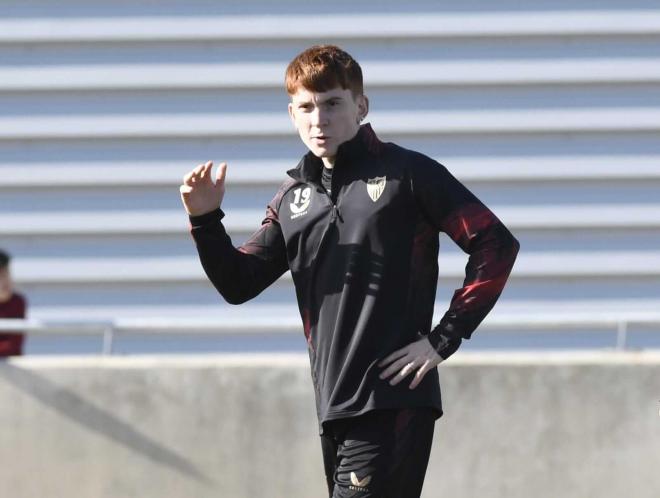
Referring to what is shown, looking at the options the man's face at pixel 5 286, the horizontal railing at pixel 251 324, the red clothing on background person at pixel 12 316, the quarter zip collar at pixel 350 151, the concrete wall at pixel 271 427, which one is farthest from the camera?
the man's face at pixel 5 286

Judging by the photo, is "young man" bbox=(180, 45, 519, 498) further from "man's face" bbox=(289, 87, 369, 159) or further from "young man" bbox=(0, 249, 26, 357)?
"young man" bbox=(0, 249, 26, 357)

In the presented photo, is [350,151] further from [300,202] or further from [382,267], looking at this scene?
[382,267]

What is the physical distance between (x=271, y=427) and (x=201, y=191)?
9.64 feet

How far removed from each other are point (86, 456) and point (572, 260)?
272cm

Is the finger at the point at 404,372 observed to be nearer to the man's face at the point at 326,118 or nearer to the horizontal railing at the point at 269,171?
the man's face at the point at 326,118

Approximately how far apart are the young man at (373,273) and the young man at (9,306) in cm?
327

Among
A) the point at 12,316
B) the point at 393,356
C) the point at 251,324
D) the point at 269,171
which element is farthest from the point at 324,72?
the point at 269,171

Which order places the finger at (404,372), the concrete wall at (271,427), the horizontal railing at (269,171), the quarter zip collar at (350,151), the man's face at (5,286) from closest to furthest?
the finger at (404,372) → the quarter zip collar at (350,151) → the concrete wall at (271,427) → the man's face at (5,286) → the horizontal railing at (269,171)

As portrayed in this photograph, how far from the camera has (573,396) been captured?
6539 millimetres

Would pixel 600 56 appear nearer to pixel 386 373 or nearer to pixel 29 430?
pixel 29 430

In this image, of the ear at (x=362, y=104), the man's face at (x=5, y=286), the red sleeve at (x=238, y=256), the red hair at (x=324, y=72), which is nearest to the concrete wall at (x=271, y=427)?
the man's face at (x=5, y=286)

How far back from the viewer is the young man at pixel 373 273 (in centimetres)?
376

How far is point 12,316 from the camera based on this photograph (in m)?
6.98

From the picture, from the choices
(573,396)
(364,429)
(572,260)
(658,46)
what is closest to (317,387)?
(364,429)
